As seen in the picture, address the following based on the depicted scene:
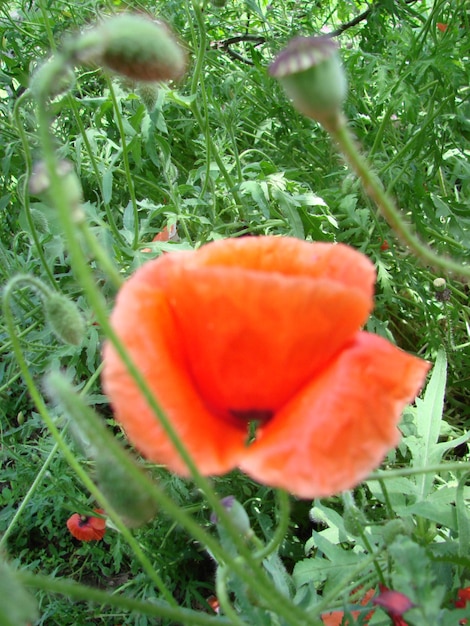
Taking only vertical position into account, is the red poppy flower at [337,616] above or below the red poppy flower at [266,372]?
below

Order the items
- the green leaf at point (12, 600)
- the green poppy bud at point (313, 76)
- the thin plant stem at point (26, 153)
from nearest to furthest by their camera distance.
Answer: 1. the green leaf at point (12, 600)
2. the green poppy bud at point (313, 76)
3. the thin plant stem at point (26, 153)

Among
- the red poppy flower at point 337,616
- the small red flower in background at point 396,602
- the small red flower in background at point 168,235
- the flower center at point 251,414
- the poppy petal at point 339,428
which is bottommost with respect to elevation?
the red poppy flower at point 337,616

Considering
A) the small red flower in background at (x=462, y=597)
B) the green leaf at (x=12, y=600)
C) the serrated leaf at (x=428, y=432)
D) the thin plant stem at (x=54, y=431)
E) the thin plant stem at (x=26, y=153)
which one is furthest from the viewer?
the serrated leaf at (x=428, y=432)

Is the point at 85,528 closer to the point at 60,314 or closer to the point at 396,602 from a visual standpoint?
the point at 60,314

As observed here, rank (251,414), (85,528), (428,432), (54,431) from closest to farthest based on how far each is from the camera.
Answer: (251,414), (54,431), (428,432), (85,528)

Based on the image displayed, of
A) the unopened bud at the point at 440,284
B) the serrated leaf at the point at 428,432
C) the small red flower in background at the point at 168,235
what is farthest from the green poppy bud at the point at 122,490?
the unopened bud at the point at 440,284

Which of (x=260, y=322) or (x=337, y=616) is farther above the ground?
(x=260, y=322)

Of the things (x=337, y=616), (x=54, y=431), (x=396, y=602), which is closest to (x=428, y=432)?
(x=337, y=616)

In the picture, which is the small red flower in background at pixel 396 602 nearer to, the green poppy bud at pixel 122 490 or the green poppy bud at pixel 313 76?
the green poppy bud at pixel 122 490

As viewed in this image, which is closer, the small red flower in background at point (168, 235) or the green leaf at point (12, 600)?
the green leaf at point (12, 600)
